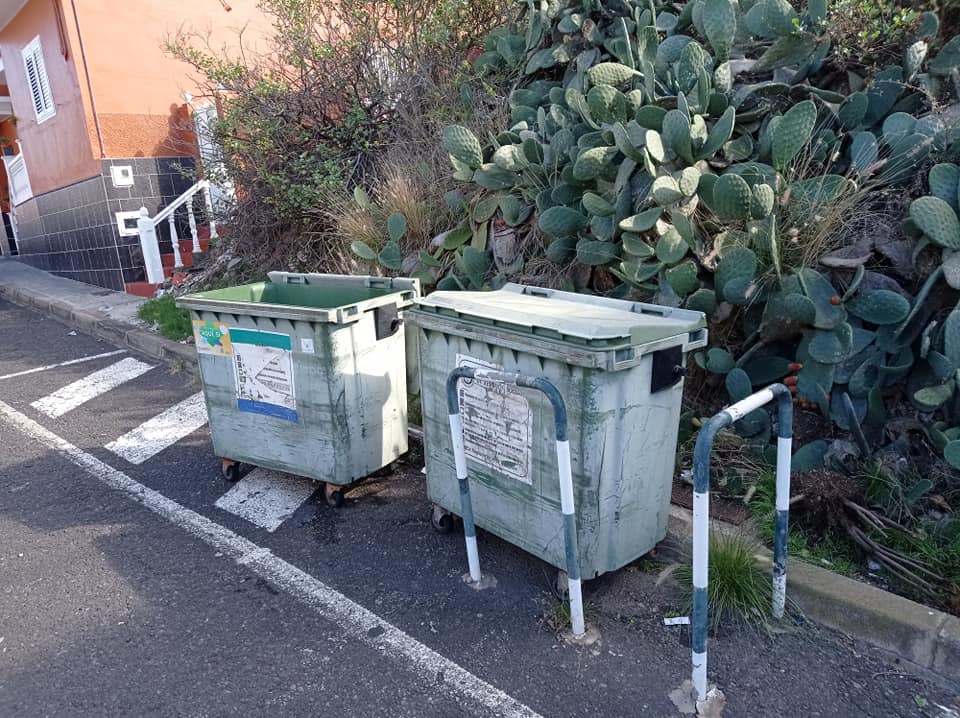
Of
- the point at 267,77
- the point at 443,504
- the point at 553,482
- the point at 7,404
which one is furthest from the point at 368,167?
the point at 553,482

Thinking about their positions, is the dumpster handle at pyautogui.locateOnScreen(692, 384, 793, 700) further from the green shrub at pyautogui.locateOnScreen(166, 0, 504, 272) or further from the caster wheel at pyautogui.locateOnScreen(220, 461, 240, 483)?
the green shrub at pyautogui.locateOnScreen(166, 0, 504, 272)

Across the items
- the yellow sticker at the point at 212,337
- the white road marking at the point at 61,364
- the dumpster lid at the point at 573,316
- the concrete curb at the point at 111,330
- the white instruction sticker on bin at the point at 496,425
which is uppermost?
the dumpster lid at the point at 573,316

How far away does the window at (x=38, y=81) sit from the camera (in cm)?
1134

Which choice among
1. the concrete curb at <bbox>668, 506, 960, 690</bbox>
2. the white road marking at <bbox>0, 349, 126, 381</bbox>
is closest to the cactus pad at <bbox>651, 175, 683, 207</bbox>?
the concrete curb at <bbox>668, 506, 960, 690</bbox>

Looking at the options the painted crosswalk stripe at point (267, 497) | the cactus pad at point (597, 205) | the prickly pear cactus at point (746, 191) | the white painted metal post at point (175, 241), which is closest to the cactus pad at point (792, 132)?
the prickly pear cactus at point (746, 191)

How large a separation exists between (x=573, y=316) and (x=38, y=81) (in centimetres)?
1273

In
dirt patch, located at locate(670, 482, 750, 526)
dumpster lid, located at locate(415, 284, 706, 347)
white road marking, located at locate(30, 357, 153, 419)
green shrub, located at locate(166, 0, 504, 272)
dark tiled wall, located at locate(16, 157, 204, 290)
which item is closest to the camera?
dumpster lid, located at locate(415, 284, 706, 347)

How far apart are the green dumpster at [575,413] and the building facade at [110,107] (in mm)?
7942

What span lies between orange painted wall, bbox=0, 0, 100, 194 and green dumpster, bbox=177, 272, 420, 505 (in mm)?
8125

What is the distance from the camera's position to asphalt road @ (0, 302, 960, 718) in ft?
8.71

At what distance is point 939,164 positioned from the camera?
3.93m

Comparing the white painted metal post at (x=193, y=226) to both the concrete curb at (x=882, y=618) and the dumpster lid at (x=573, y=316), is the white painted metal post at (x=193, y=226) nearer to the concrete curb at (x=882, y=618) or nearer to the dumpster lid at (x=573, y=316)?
the dumpster lid at (x=573, y=316)

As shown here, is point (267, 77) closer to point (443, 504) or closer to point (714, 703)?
point (443, 504)

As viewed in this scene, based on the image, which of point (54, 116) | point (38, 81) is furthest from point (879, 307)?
point (38, 81)
